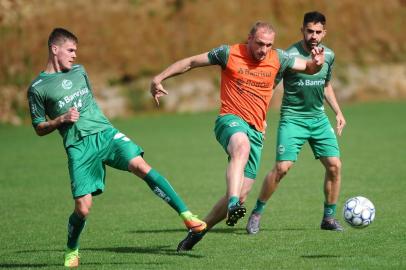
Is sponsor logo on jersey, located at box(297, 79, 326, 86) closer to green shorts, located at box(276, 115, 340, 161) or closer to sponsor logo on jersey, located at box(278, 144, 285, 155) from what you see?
green shorts, located at box(276, 115, 340, 161)

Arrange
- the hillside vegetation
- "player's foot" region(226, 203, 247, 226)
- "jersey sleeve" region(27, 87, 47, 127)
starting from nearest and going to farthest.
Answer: "player's foot" region(226, 203, 247, 226) < "jersey sleeve" region(27, 87, 47, 127) < the hillside vegetation

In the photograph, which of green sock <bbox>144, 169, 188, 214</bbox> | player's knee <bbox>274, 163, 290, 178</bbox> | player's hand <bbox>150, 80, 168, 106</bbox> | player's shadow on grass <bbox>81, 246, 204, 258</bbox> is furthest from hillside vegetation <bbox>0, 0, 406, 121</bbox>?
green sock <bbox>144, 169, 188, 214</bbox>

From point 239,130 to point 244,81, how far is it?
1.89 ft

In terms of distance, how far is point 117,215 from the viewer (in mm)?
11898

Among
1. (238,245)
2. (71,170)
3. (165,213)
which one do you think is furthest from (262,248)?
(165,213)

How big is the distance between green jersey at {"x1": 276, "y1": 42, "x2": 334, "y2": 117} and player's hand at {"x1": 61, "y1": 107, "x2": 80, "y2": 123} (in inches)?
118

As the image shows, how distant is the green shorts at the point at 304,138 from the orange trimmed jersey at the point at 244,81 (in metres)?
1.23

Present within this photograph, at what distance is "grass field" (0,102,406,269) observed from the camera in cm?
841

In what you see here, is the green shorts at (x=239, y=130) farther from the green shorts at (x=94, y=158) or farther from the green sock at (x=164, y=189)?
the green shorts at (x=94, y=158)

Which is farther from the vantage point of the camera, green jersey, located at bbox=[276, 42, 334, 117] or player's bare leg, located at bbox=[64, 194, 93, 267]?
green jersey, located at bbox=[276, 42, 334, 117]

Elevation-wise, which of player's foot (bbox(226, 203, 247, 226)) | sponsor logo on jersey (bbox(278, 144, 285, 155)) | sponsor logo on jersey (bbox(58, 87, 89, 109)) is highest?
sponsor logo on jersey (bbox(58, 87, 89, 109))

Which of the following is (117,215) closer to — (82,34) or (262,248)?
(262,248)

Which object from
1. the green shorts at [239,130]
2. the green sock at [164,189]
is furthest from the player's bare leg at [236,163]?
the green sock at [164,189]

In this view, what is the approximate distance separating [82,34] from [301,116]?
66.4ft
